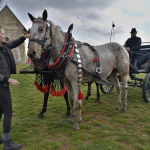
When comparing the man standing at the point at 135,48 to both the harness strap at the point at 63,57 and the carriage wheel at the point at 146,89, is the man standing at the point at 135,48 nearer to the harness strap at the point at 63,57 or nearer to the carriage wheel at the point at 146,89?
the carriage wheel at the point at 146,89

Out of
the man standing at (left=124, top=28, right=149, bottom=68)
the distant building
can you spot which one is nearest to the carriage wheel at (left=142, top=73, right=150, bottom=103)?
the man standing at (left=124, top=28, right=149, bottom=68)

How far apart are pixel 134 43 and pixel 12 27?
22.7 metres

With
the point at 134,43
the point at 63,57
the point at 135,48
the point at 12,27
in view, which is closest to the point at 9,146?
the point at 63,57

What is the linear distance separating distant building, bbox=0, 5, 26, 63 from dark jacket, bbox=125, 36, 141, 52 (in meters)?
20.2

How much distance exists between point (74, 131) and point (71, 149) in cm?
71

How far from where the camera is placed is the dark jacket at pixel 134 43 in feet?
18.7

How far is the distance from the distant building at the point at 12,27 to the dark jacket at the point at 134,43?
20231mm

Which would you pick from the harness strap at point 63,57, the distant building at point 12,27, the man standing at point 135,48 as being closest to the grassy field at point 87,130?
the harness strap at point 63,57

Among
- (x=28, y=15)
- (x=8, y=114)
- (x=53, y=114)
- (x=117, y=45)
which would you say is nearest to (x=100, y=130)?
(x=53, y=114)

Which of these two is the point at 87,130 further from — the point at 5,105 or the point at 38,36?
the point at 38,36

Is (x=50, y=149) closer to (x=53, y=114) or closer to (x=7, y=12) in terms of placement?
(x=53, y=114)

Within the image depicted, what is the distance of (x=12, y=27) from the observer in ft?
75.9

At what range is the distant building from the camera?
22.9 m

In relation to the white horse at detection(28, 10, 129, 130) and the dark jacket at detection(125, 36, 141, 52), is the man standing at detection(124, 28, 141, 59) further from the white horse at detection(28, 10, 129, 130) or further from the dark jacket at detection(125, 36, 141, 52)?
the white horse at detection(28, 10, 129, 130)
